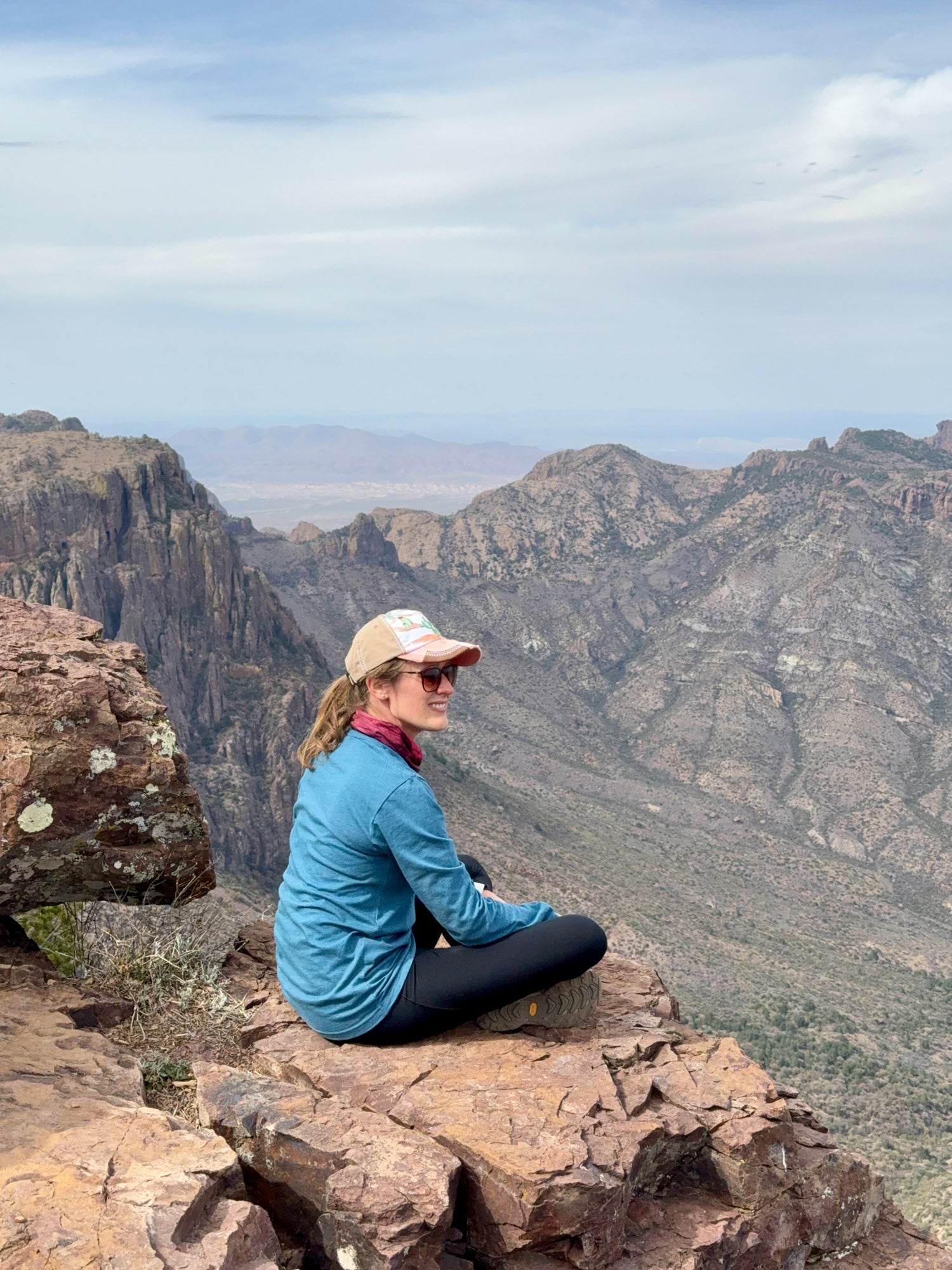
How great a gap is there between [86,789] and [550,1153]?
3.71 metres

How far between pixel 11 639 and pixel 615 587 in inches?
5618

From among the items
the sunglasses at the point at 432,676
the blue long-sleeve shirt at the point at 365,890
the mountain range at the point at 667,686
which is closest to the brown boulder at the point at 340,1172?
the blue long-sleeve shirt at the point at 365,890

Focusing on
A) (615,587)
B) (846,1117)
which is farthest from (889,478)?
(846,1117)

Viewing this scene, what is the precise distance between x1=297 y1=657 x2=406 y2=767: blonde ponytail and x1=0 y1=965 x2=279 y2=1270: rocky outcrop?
213cm

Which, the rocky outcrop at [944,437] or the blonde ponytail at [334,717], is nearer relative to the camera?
the blonde ponytail at [334,717]

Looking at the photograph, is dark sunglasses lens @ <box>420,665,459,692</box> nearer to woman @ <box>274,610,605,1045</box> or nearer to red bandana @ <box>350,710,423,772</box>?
woman @ <box>274,610,605,1045</box>

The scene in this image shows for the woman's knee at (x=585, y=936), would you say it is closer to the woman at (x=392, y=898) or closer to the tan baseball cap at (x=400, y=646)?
the woman at (x=392, y=898)

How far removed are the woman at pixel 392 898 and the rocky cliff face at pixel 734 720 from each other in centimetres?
2188

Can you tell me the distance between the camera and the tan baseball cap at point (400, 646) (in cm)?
612

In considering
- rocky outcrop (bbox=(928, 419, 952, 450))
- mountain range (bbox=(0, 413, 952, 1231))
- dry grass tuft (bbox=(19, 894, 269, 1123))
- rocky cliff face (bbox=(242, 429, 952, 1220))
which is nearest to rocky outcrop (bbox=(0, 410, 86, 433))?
mountain range (bbox=(0, 413, 952, 1231))

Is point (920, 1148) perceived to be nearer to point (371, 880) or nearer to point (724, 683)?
point (371, 880)

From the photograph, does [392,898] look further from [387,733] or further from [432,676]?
[432,676]

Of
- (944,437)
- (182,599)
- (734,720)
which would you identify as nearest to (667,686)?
(734,720)

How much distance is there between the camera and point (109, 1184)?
14.4 ft
